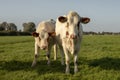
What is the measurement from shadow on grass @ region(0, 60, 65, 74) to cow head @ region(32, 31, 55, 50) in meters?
1.00

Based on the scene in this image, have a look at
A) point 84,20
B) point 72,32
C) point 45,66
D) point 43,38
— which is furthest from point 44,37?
point 72,32

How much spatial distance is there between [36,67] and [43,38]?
1.43 m

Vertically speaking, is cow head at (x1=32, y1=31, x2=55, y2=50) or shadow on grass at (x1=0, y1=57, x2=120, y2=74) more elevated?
cow head at (x1=32, y1=31, x2=55, y2=50)

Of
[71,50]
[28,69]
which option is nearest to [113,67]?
[71,50]

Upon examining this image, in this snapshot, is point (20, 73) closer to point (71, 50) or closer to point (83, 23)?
point (71, 50)

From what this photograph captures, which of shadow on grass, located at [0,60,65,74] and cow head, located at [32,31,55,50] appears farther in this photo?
→ cow head, located at [32,31,55,50]

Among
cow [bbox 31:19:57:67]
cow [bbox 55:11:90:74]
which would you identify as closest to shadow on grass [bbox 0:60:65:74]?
cow [bbox 31:19:57:67]

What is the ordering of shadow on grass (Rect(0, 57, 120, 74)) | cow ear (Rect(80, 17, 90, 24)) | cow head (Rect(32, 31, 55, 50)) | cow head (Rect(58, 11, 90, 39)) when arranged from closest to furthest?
cow head (Rect(58, 11, 90, 39))
cow ear (Rect(80, 17, 90, 24))
shadow on grass (Rect(0, 57, 120, 74))
cow head (Rect(32, 31, 55, 50))

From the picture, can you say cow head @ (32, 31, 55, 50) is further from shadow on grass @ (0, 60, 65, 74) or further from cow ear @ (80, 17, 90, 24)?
cow ear @ (80, 17, 90, 24)

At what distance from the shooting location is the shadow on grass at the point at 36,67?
12.1 metres

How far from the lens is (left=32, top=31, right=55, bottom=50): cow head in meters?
12.7

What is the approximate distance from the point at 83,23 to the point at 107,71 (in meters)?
2.30

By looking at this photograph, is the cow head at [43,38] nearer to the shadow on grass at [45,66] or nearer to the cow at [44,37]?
the cow at [44,37]

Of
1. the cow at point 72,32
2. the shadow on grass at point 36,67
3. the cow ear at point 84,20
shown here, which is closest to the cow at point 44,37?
the shadow on grass at point 36,67
